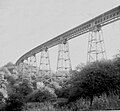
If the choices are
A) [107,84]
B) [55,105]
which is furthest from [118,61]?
[55,105]

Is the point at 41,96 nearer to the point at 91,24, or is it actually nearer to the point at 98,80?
the point at 98,80

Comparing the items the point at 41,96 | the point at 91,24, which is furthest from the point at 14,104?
the point at 91,24

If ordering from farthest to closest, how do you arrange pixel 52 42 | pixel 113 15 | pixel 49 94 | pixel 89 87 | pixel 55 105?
pixel 52 42, pixel 113 15, pixel 49 94, pixel 55 105, pixel 89 87

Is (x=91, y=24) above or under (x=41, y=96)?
above

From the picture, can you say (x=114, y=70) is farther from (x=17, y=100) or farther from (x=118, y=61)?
(x=17, y=100)

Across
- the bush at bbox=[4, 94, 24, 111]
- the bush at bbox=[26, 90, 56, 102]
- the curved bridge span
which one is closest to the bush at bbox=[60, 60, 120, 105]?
the bush at bbox=[4, 94, 24, 111]

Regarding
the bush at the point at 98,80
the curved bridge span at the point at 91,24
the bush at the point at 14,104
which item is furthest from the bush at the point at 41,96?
the curved bridge span at the point at 91,24

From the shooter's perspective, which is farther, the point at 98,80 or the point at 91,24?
the point at 91,24

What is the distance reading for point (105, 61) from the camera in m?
12.2

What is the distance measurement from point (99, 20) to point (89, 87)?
437 inches

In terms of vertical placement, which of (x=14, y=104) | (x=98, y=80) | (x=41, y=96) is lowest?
(x=14, y=104)

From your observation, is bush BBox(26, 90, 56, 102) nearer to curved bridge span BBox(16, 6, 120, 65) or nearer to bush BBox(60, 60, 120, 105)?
bush BBox(60, 60, 120, 105)

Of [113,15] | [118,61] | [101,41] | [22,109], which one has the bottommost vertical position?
[22,109]

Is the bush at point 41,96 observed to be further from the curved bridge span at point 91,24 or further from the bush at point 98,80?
the curved bridge span at point 91,24
